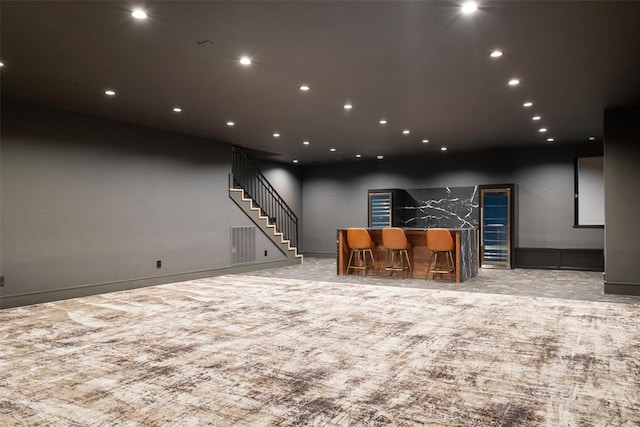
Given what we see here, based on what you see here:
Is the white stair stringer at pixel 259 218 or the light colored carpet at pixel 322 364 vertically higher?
the white stair stringer at pixel 259 218

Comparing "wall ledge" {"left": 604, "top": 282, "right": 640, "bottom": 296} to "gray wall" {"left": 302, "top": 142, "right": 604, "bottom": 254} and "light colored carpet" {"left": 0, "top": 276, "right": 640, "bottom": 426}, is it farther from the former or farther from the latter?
"gray wall" {"left": 302, "top": 142, "right": 604, "bottom": 254}

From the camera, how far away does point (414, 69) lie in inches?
197

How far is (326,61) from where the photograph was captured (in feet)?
15.6

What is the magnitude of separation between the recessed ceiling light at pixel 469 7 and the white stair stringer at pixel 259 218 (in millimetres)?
6970

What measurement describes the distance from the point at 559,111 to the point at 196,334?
639 cm

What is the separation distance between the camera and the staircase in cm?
1016

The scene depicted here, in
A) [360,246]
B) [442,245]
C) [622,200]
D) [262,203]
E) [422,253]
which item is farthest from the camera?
[262,203]

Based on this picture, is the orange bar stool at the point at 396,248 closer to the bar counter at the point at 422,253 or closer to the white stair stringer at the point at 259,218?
the bar counter at the point at 422,253

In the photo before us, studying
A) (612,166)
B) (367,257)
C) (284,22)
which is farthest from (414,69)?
(367,257)

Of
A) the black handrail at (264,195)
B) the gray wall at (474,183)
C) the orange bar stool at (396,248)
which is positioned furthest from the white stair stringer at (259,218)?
the orange bar stool at (396,248)

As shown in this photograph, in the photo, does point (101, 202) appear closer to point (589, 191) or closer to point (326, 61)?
point (326, 61)

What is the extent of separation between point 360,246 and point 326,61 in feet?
16.1

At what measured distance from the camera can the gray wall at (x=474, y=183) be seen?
10211 mm

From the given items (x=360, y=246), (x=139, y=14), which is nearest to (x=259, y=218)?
(x=360, y=246)
